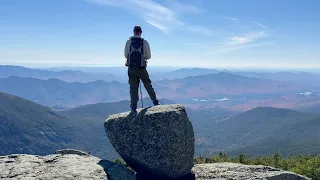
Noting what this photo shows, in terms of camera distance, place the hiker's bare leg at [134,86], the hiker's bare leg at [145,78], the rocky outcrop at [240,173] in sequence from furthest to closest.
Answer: the hiker's bare leg at [134,86]
the hiker's bare leg at [145,78]
the rocky outcrop at [240,173]

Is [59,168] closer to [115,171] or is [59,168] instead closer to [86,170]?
[86,170]

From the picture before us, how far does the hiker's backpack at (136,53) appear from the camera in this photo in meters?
21.2

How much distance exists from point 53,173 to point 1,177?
309 cm

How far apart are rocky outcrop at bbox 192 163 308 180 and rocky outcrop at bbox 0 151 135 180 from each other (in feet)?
17.7

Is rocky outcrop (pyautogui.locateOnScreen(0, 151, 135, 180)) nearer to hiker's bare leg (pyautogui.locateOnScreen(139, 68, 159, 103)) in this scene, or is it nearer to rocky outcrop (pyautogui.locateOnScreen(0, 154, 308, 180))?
rocky outcrop (pyautogui.locateOnScreen(0, 154, 308, 180))

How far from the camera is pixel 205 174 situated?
21875 mm

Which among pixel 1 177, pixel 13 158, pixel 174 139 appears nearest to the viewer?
pixel 1 177

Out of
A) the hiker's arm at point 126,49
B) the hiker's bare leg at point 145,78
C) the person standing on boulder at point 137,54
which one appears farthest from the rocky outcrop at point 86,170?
→ the hiker's arm at point 126,49

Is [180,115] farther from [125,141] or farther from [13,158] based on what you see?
[13,158]

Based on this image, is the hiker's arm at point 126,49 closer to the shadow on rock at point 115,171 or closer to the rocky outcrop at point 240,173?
the shadow on rock at point 115,171

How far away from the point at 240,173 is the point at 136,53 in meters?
11.2


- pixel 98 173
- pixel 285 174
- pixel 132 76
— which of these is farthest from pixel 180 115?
pixel 285 174

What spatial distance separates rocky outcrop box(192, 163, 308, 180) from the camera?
67.7ft

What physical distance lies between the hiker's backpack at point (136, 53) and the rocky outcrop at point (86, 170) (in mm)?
7433
